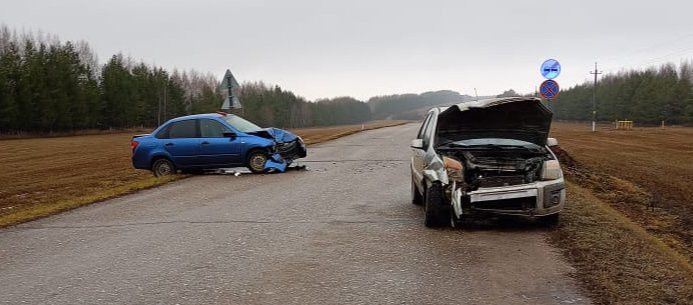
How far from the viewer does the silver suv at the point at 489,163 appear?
6.89 metres

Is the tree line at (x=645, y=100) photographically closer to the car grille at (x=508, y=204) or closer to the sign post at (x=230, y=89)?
the sign post at (x=230, y=89)

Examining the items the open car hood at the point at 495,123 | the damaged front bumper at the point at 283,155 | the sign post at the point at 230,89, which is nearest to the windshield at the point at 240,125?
the damaged front bumper at the point at 283,155

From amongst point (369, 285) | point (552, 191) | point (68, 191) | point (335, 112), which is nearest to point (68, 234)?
point (369, 285)

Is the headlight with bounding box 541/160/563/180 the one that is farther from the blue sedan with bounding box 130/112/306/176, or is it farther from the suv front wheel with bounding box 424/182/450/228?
the blue sedan with bounding box 130/112/306/176

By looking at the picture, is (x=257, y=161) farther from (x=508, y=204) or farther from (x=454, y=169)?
(x=508, y=204)

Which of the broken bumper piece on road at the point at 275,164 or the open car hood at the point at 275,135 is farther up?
the open car hood at the point at 275,135

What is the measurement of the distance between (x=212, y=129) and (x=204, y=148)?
53 cm

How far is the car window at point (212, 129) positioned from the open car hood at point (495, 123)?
306 inches

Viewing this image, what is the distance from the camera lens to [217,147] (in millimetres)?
14344

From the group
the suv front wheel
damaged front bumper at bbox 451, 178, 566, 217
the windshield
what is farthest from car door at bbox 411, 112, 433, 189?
the windshield

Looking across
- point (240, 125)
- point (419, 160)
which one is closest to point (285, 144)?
point (240, 125)

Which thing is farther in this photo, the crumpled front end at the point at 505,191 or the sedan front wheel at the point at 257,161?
the sedan front wheel at the point at 257,161

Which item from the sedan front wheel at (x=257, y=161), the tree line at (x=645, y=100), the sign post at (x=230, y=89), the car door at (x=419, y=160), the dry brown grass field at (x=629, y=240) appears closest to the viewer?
the dry brown grass field at (x=629, y=240)

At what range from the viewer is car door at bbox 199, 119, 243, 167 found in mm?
14336
